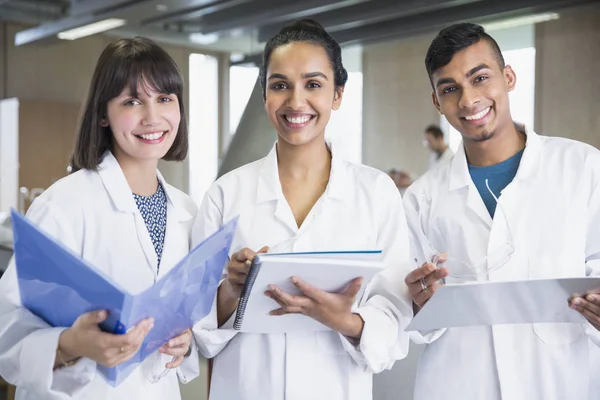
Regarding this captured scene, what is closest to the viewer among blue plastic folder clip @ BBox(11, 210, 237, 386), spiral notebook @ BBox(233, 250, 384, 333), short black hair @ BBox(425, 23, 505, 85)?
blue plastic folder clip @ BBox(11, 210, 237, 386)

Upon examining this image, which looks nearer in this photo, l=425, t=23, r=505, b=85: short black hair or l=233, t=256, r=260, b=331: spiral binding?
l=233, t=256, r=260, b=331: spiral binding

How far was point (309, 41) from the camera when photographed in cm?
148

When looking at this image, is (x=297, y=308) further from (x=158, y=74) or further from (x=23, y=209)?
(x=23, y=209)

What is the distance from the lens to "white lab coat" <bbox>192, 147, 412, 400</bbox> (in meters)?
1.40

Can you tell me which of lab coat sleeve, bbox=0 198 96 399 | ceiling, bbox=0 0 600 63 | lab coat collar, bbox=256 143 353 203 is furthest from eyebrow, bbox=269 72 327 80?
ceiling, bbox=0 0 600 63

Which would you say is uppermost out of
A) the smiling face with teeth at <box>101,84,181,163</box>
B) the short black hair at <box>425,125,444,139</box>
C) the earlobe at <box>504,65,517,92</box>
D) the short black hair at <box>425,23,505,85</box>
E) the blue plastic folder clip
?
the short black hair at <box>425,125,444,139</box>

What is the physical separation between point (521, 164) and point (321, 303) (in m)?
0.66

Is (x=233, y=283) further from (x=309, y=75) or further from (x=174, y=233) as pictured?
(x=309, y=75)

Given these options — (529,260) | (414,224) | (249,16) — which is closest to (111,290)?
(414,224)

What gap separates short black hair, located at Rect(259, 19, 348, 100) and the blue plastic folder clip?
1.71 feet

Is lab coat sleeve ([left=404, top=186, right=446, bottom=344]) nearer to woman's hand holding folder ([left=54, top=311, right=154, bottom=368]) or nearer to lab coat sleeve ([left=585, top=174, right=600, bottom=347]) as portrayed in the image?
lab coat sleeve ([left=585, top=174, right=600, bottom=347])

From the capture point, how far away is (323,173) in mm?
1545

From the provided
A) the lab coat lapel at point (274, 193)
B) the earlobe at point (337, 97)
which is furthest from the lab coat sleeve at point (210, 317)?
the earlobe at point (337, 97)

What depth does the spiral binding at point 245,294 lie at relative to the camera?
1.14 metres
